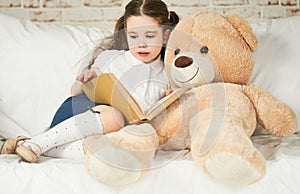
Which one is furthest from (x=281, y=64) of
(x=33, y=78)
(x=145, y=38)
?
(x=33, y=78)

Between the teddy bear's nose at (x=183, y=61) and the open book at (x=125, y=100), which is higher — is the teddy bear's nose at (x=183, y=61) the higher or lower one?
the higher one

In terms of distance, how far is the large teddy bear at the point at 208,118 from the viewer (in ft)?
4.23

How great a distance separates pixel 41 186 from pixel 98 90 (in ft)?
1.12

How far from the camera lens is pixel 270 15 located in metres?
2.22

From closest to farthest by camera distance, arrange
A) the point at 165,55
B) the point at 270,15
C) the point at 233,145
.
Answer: the point at 233,145, the point at 165,55, the point at 270,15

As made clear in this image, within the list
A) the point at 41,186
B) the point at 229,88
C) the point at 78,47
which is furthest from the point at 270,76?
the point at 41,186

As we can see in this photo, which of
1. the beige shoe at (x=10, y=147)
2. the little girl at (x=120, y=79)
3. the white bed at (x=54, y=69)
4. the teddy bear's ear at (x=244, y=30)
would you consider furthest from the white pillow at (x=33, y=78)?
the teddy bear's ear at (x=244, y=30)

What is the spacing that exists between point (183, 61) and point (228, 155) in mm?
384

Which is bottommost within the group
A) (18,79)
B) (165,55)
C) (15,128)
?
(15,128)

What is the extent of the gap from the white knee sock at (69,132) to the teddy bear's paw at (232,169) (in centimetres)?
38

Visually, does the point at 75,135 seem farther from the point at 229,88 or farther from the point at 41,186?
the point at 229,88

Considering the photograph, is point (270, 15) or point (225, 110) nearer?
point (225, 110)

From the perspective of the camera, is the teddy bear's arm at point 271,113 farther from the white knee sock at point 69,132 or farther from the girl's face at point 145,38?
the white knee sock at point 69,132

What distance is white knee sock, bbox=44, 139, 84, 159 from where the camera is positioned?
1522 millimetres
